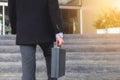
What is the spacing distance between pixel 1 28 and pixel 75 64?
34.8 feet

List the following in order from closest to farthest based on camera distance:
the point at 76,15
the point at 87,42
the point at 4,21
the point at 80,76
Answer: the point at 80,76, the point at 87,42, the point at 4,21, the point at 76,15

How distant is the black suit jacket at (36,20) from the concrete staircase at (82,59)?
254cm

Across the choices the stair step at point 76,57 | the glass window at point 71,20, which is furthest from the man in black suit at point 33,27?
the glass window at point 71,20

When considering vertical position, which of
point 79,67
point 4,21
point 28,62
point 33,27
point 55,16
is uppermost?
point 4,21

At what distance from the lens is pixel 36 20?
435 cm

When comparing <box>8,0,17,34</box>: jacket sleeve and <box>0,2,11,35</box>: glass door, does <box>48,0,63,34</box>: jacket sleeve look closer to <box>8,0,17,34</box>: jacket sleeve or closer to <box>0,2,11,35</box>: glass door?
<box>8,0,17,34</box>: jacket sleeve

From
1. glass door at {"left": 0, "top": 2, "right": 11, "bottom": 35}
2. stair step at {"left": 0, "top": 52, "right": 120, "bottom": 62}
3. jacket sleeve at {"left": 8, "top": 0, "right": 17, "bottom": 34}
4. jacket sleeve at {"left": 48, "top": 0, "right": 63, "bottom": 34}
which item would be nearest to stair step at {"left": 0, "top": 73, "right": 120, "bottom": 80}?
stair step at {"left": 0, "top": 52, "right": 120, "bottom": 62}

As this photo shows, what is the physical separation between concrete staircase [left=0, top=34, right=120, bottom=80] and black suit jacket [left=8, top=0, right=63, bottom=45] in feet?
8.34

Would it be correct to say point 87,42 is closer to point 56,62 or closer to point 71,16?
point 56,62

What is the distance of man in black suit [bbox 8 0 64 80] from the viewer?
4.27 meters

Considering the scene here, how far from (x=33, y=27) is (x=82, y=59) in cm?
416

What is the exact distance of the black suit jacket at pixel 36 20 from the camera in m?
4.32

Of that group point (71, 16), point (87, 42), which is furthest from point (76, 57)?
point (71, 16)

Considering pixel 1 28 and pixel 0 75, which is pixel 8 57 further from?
pixel 1 28
